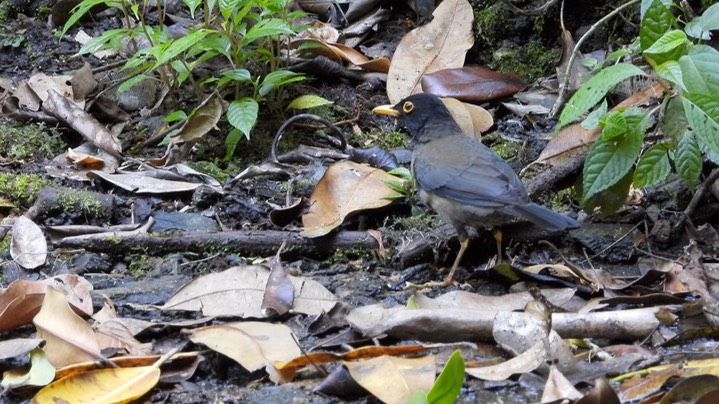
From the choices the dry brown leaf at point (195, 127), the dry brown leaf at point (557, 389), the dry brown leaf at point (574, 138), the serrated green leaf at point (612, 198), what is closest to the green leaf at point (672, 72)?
the serrated green leaf at point (612, 198)

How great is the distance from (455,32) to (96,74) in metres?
2.80

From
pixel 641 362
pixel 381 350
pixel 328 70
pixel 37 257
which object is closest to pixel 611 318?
pixel 641 362

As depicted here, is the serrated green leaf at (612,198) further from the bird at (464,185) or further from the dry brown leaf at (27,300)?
the dry brown leaf at (27,300)

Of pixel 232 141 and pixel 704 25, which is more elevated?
pixel 704 25

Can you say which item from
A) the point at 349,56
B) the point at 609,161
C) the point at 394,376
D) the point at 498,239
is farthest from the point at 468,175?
the point at 394,376

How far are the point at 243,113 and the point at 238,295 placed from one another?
7.02 feet

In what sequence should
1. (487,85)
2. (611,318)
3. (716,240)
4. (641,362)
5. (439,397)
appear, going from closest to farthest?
(439,397) → (641,362) → (611,318) → (716,240) → (487,85)

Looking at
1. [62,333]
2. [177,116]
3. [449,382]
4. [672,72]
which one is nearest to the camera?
[449,382]

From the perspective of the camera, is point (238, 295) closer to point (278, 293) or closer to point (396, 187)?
point (278, 293)

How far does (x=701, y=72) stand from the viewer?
4.05m

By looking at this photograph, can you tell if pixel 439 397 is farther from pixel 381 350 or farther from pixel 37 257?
pixel 37 257

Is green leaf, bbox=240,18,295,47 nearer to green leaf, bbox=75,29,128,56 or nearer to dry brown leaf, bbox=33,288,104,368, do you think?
green leaf, bbox=75,29,128,56

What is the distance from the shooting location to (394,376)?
2.94 meters

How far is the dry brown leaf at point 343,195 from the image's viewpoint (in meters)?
5.07
